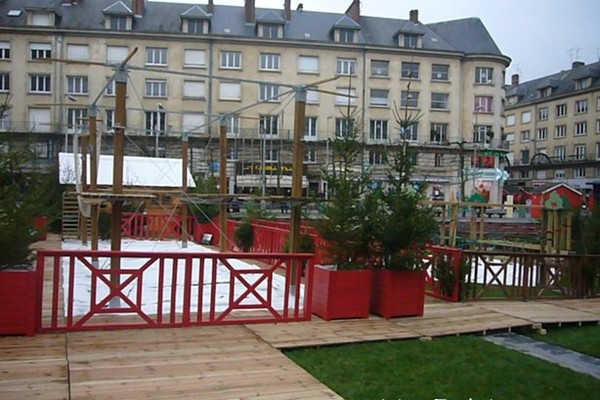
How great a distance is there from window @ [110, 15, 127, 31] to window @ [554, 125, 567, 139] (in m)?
45.4

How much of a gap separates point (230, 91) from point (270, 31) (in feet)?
18.4

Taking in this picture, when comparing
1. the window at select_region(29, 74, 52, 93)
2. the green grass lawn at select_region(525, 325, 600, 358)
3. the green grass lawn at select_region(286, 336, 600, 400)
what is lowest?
the green grass lawn at select_region(525, 325, 600, 358)

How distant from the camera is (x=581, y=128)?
63.8 metres

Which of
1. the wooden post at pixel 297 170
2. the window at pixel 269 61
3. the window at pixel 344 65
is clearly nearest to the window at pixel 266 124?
the window at pixel 269 61

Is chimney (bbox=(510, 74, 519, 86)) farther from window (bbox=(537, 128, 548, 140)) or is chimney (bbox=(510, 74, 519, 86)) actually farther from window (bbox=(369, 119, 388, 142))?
window (bbox=(369, 119, 388, 142))

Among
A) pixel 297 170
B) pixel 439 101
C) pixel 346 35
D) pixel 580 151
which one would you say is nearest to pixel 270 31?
pixel 346 35

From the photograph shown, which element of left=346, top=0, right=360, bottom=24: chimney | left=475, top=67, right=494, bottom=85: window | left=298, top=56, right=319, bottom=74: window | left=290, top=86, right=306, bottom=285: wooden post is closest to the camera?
left=290, top=86, right=306, bottom=285: wooden post

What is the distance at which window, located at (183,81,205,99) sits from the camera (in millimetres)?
45938

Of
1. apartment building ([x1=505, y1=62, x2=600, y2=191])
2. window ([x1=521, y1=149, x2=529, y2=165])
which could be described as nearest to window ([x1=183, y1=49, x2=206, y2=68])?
apartment building ([x1=505, y1=62, x2=600, y2=191])

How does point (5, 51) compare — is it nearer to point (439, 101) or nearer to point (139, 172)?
point (139, 172)

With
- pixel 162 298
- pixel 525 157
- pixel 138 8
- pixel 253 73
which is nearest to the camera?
pixel 162 298

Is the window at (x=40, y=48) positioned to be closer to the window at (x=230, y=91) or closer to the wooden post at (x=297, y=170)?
the window at (x=230, y=91)

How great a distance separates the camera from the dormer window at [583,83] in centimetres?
6372

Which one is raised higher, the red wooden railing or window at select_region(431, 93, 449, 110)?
window at select_region(431, 93, 449, 110)
